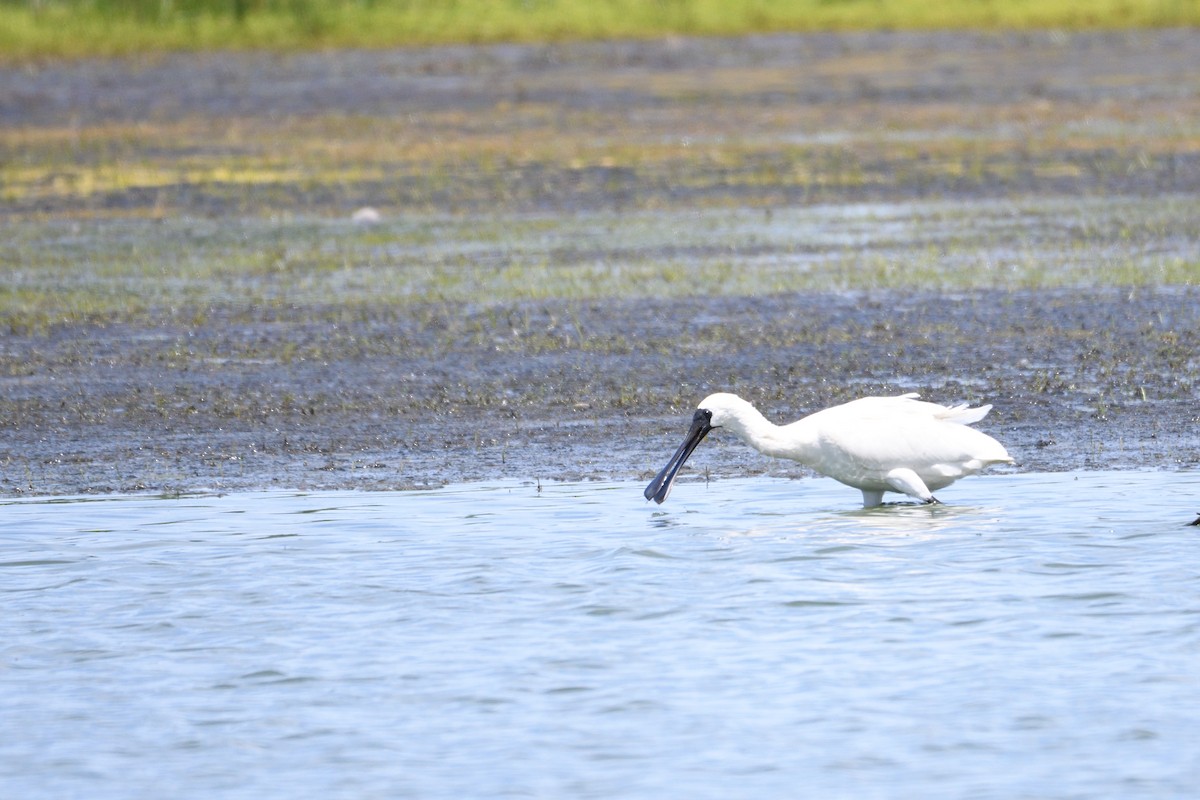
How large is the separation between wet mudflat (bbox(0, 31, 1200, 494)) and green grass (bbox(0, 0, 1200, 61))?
251cm

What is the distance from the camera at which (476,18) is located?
3556 cm

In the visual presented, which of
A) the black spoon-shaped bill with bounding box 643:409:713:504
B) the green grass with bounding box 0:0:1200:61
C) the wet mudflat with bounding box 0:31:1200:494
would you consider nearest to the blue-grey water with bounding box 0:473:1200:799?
the black spoon-shaped bill with bounding box 643:409:713:504

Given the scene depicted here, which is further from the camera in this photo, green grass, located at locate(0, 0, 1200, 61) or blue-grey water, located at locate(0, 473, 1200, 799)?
green grass, located at locate(0, 0, 1200, 61)

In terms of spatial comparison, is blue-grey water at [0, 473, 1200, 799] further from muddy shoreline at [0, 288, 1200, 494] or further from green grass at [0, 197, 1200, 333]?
green grass at [0, 197, 1200, 333]

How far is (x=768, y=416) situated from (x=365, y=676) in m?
4.07

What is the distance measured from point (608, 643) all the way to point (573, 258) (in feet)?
31.0

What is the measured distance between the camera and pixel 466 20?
116 feet

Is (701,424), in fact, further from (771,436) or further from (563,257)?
(563,257)

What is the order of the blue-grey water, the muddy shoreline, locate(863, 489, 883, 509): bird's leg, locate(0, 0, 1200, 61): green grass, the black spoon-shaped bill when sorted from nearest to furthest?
the blue-grey water
the black spoon-shaped bill
locate(863, 489, 883, 509): bird's leg
the muddy shoreline
locate(0, 0, 1200, 61): green grass

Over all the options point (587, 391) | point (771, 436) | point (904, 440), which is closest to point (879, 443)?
point (904, 440)

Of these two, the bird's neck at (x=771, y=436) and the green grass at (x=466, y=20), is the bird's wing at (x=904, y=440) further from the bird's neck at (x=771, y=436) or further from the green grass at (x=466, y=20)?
the green grass at (x=466, y=20)

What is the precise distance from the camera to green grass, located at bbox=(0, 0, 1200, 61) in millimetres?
33438

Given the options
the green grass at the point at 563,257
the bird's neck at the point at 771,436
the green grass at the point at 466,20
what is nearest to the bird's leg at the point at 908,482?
the bird's neck at the point at 771,436

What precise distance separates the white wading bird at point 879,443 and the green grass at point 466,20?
2585cm
